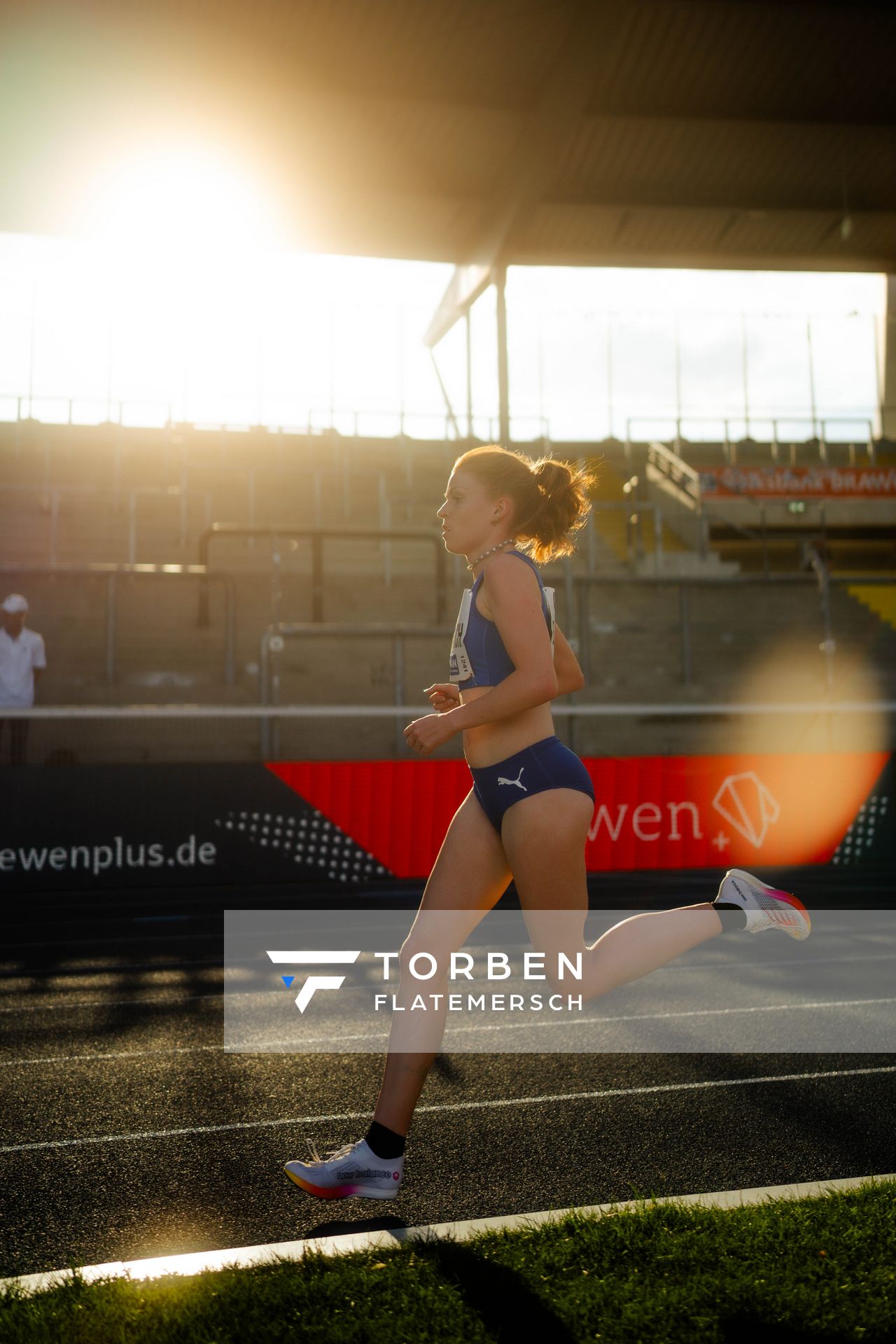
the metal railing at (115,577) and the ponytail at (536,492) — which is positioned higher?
the metal railing at (115,577)

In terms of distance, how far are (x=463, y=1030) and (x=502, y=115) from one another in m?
20.1

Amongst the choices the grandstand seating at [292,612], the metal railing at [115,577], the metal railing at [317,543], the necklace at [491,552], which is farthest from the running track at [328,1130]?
the metal railing at [317,543]

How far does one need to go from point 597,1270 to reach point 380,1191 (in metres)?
0.62

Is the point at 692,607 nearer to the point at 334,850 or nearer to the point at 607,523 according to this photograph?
the point at 607,523

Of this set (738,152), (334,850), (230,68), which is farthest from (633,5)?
(334,850)

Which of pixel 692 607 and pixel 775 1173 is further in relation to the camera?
pixel 692 607

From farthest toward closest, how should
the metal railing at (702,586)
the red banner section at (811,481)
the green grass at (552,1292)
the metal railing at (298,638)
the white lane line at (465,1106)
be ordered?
the red banner section at (811,481) → the metal railing at (702,586) → the metal railing at (298,638) → the white lane line at (465,1106) → the green grass at (552,1292)

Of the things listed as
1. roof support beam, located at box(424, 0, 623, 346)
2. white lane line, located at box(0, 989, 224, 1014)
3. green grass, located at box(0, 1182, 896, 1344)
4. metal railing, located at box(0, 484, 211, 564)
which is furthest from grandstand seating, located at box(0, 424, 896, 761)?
green grass, located at box(0, 1182, 896, 1344)

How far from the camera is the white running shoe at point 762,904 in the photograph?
325cm

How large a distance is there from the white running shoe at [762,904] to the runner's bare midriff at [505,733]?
74cm

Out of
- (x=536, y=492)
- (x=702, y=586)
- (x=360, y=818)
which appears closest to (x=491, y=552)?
(x=536, y=492)

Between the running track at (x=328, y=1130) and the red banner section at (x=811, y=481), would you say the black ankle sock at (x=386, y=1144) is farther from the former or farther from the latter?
the red banner section at (x=811, y=481)

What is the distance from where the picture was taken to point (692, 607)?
53.9 feet

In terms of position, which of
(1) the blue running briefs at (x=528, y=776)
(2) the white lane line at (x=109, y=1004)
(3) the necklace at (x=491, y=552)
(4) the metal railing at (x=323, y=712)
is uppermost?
(3) the necklace at (x=491, y=552)
